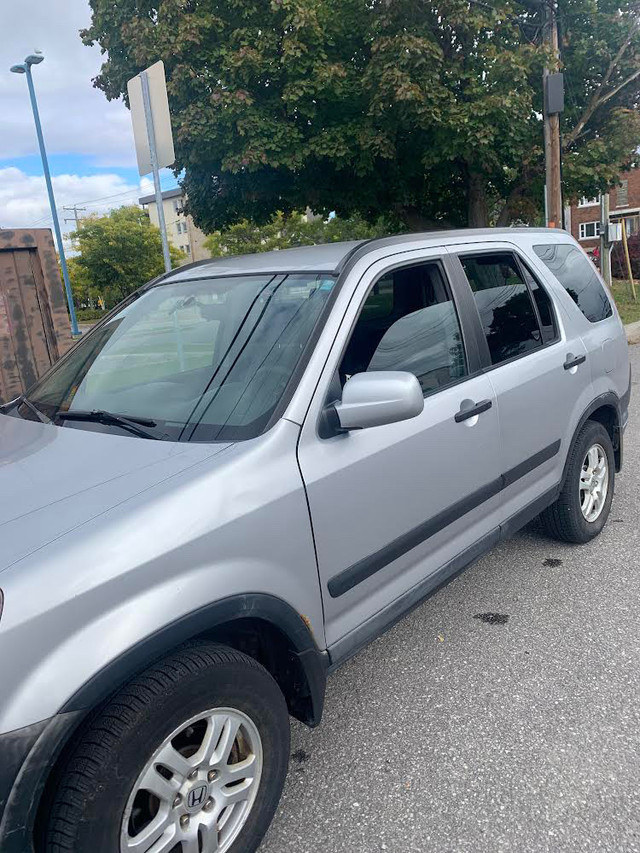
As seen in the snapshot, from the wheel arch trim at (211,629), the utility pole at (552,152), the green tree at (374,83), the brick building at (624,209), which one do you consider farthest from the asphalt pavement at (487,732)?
the brick building at (624,209)

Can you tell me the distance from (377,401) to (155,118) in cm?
394

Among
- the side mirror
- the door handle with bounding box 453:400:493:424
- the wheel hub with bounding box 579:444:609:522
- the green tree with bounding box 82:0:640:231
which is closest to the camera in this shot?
the side mirror

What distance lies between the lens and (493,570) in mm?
3855

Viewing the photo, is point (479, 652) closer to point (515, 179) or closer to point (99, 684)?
point (99, 684)

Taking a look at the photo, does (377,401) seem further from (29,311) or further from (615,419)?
(29,311)

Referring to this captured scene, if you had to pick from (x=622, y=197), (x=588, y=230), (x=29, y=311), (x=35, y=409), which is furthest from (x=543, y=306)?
(x=588, y=230)

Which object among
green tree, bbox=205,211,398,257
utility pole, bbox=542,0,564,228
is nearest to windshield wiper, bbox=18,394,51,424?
utility pole, bbox=542,0,564,228

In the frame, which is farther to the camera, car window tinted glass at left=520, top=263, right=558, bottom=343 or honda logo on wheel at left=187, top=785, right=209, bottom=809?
car window tinted glass at left=520, top=263, right=558, bottom=343

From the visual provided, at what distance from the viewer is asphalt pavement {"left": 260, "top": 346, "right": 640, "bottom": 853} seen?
213cm

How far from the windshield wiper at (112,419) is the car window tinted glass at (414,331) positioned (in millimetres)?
738

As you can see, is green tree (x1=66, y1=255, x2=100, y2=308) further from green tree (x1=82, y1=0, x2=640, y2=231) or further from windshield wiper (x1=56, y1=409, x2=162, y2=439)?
windshield wiper (x1=56, y1=409, x2=162, y2=439)

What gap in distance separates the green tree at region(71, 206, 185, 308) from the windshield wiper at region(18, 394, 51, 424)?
1451 inches

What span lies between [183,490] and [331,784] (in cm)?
125

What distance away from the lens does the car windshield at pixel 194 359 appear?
2256mm
